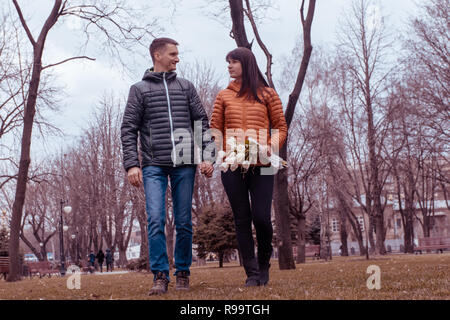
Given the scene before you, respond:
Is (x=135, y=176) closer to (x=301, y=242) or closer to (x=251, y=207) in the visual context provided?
(x=251, y=207)

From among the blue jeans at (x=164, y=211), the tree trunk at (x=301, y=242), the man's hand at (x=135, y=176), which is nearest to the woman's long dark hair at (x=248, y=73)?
the blue jeans at (x=164, y=211)

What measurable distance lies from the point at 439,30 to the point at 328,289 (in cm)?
2018

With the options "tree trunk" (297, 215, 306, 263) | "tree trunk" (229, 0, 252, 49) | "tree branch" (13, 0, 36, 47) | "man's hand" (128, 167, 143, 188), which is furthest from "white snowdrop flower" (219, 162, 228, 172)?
"tree trunk" (297, 215, 306, 263)

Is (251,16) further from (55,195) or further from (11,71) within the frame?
(55,195)

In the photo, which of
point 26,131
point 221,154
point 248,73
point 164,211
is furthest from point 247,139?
point 26,131

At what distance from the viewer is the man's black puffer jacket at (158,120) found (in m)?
5.48

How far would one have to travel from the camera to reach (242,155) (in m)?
5.36

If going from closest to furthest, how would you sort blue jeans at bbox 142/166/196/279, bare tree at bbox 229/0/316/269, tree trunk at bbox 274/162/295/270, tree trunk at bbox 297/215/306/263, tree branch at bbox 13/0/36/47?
blue jeans at bbox 142/166/196/279 < bare tree at bbox 229/0/316/269 < tree trunk at bbox 274/162/295/270 < tree branch at bbox 13/0/36/47 < tree trunk at bbox 297/215/306/263

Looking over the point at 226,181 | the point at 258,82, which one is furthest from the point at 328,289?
the point at 258,82

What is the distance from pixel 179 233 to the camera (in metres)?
5.53

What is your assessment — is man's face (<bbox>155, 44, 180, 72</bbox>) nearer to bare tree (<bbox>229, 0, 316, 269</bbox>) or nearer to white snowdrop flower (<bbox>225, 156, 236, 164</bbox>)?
white snowdrop flower (<bbox>225, 156, 236, 164</bbox>)

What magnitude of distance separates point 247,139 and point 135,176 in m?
1.17

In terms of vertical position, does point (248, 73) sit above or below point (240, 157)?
above

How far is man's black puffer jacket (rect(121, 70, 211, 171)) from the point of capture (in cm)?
548
